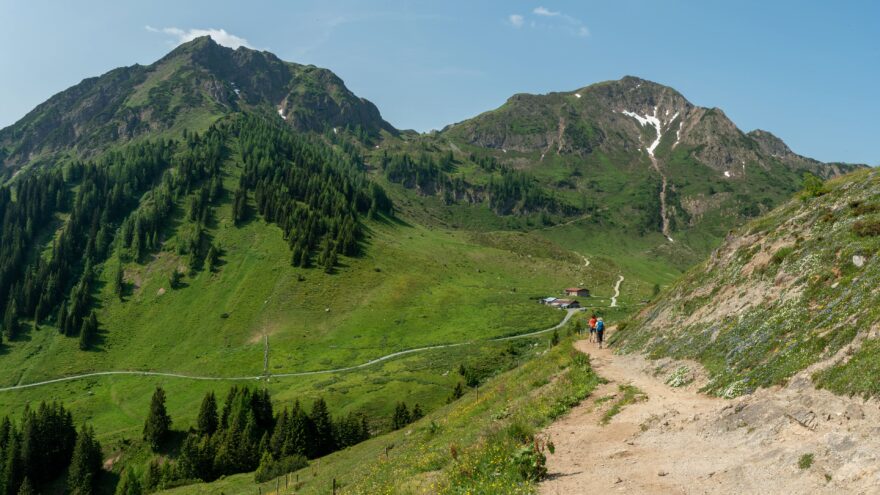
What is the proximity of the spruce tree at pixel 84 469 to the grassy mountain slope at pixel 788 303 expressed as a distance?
88123mm

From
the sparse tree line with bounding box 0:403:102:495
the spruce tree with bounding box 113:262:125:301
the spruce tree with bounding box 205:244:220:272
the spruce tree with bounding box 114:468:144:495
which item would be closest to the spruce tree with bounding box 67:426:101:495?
the sparse tree line with bounding box 0:403:102:495

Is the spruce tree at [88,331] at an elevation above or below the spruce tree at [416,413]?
below

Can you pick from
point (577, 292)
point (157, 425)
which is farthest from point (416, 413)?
point (577, 292)

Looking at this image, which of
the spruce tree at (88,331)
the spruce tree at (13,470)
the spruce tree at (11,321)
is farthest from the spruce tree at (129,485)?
the spruce tree at (11,321)

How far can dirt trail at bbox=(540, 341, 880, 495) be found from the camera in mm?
12930

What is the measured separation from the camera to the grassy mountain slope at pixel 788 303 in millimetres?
19156

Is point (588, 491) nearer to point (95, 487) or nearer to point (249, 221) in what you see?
point (95, 487)

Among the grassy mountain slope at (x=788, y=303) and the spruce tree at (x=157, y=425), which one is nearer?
the grassy mountain slope at (x=788, y=303)

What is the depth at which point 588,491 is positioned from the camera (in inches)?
584

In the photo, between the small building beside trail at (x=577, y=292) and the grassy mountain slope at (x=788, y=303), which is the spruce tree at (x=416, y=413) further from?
the small building beside trail at (x=577, y=292)

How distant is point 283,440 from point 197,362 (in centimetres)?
6572

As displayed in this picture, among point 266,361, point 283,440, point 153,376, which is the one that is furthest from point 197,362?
point 283,440

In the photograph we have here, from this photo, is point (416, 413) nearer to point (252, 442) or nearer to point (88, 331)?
point (252, 442)

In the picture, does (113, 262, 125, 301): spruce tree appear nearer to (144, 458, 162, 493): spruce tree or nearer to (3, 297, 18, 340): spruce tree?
(3, 297, 18, 340): spruce tree
